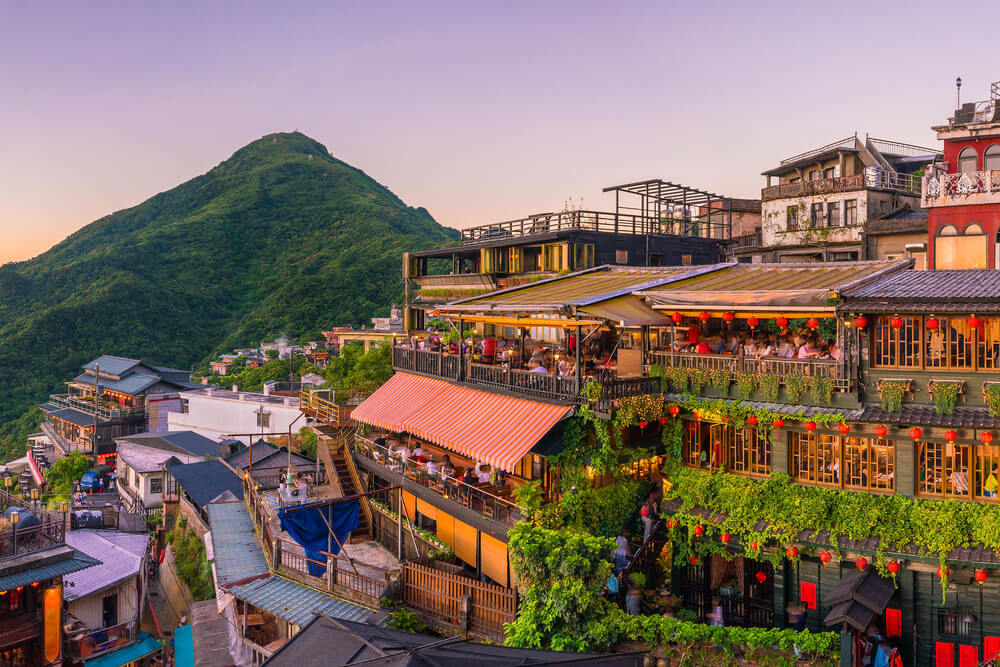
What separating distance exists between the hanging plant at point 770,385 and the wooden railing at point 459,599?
26.4ft

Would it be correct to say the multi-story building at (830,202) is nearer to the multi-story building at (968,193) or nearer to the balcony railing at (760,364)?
the multi-story building at (968,193)

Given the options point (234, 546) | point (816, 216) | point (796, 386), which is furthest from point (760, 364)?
point (816, 216)

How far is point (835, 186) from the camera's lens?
39312mm

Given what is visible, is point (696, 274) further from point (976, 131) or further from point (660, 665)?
point (976, 131)

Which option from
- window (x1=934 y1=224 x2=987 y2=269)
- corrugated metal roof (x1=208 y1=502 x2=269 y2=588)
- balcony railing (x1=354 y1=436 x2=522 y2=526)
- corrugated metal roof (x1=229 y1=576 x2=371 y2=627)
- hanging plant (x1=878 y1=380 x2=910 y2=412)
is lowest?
corrugated metal roof (x1=208 y1=502 x2=269 y2=588)

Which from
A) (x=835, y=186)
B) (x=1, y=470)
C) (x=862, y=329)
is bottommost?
(x=1, y=470)

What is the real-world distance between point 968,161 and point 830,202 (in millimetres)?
10681

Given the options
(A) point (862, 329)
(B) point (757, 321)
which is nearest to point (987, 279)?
(A) point (862, 329)

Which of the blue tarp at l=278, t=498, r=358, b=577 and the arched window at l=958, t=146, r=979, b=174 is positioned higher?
the arched window at l=958, t=146, r=979, b=174

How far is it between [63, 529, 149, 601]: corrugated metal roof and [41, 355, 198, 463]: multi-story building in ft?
114

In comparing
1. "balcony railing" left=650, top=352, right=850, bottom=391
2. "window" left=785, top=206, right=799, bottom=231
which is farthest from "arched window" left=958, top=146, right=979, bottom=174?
"balcony railing" left=650, top=352, right=850, bottom=391

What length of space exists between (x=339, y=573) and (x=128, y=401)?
186ft

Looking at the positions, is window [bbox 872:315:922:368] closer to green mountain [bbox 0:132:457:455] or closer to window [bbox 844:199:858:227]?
window [bbox 844:199:858:227]

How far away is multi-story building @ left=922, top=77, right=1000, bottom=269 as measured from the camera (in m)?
27.5
